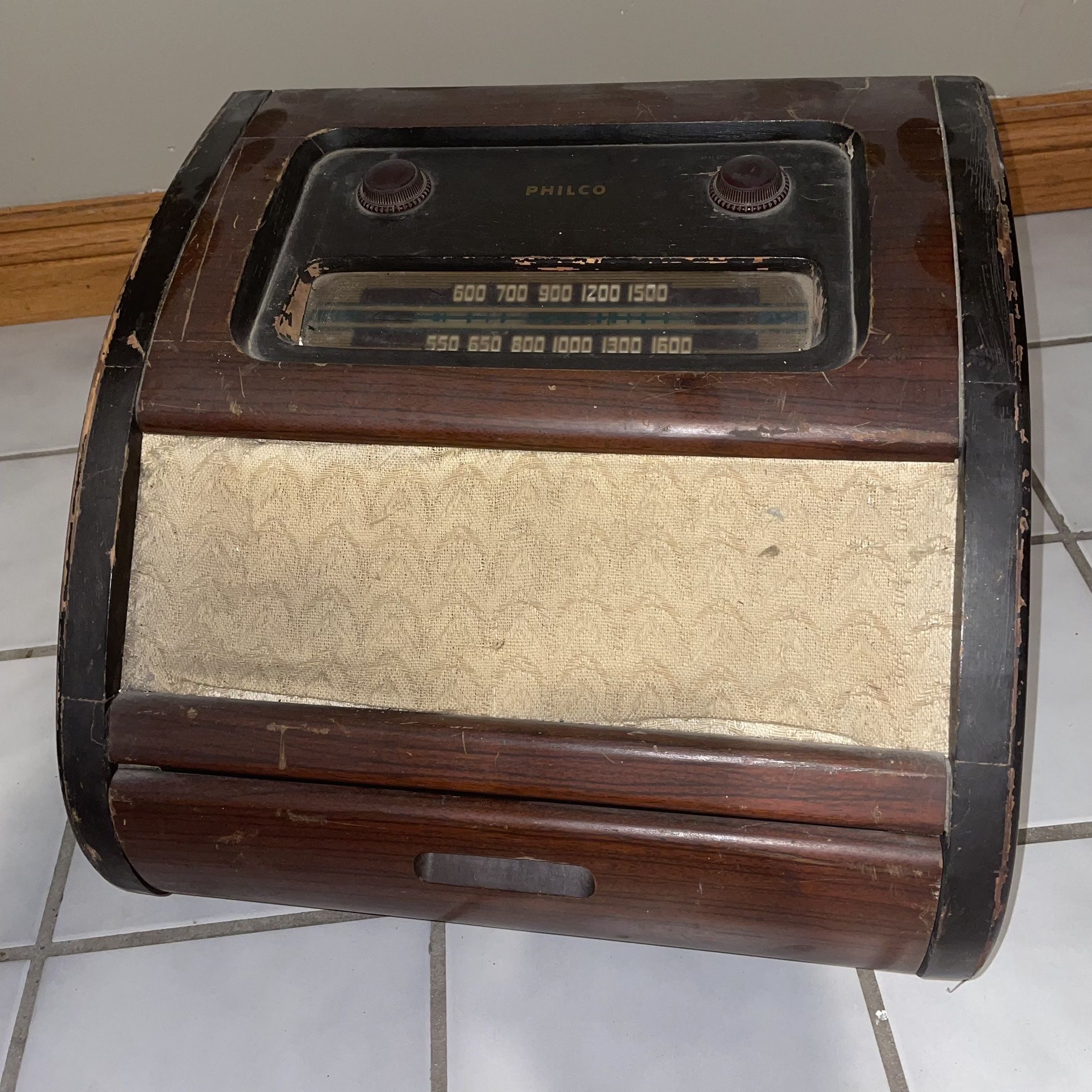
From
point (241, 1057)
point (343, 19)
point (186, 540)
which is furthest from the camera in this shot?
point (343, 19)

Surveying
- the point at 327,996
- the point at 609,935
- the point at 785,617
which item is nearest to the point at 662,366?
the point at 785,617

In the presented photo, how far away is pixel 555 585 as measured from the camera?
80 cm

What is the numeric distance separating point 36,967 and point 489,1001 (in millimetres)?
427

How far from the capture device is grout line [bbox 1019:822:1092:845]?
1054mm

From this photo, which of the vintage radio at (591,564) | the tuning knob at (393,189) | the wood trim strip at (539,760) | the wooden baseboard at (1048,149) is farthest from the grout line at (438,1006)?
the wooden baseboard at (1048,149)

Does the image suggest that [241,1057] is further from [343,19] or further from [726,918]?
[343,19]

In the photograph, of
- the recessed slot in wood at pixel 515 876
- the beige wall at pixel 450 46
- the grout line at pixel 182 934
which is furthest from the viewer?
the beige wall at pixel 450 46

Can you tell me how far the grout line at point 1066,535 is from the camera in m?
1.26

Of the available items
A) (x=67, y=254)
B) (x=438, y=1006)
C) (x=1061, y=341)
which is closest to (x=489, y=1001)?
(x=438, y=1006)

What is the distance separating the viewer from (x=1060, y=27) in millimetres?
1487

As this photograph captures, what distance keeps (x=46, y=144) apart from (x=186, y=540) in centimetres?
99

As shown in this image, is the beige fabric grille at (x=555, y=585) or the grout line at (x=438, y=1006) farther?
the grout line at (x=438, y=1006)

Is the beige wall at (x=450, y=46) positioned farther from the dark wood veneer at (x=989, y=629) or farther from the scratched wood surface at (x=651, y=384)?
the dark wood veneer at (x=989, y=629)

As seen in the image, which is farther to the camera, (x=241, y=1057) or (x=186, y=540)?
(x=241, y=1057)
